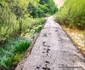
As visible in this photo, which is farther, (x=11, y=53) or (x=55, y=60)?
(x=11, y=53)

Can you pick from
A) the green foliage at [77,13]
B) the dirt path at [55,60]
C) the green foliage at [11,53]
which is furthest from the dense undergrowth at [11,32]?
the green foliage at [77,13]

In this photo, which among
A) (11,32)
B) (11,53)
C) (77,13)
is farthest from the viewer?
(11,32)

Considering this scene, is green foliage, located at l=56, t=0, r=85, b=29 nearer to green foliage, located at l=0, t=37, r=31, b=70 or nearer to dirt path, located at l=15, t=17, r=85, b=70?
green foliage, located at l=0, t=37, r=31, b=70

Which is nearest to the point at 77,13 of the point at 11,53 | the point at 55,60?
the point at 11,53

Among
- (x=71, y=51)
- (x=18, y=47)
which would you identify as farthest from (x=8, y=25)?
(x=71, y=51)

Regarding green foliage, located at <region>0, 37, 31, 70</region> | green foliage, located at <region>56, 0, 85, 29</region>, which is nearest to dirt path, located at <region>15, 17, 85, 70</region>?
green foliage, located at <region>0, 37, 31, 70</region>

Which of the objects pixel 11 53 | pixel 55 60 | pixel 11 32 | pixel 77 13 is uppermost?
pixel 77 13

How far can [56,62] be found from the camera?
3.45 metres

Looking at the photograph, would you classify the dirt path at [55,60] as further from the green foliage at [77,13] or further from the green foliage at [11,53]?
the green foliage at [77,13]

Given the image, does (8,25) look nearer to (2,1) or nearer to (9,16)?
(9,16)

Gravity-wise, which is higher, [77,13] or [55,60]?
[77,13]

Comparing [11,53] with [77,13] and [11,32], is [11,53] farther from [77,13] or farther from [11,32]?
[77,13]

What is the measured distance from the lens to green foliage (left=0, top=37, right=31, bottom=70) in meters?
5.26

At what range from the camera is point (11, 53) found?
634 centimetres
